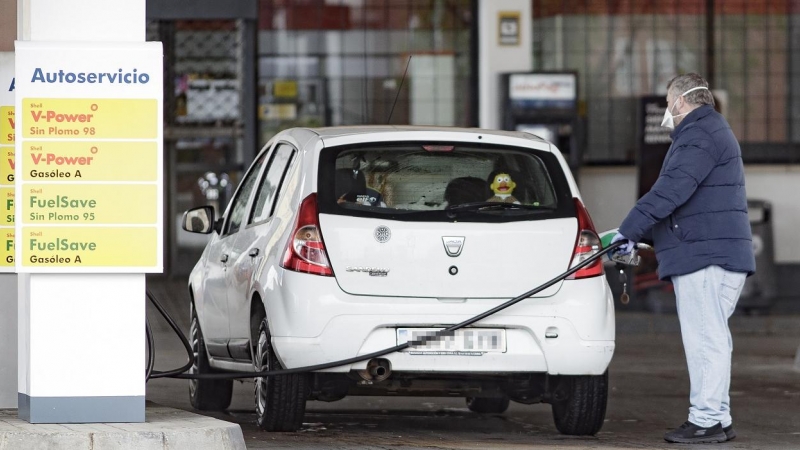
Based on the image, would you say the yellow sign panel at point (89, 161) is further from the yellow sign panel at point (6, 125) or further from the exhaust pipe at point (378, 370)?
the exhaust pipe at point (378, 370)

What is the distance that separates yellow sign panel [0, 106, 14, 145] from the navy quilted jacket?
3.05 meters

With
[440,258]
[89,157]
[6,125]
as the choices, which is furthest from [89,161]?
[440,258]

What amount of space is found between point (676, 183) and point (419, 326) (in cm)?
145

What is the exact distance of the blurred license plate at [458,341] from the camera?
25.4 ft

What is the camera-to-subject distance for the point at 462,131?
8359 mm

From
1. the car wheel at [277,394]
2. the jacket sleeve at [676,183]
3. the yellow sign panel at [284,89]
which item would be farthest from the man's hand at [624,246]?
the yellow sign panel at [284,89]

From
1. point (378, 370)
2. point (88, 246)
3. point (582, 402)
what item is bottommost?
point (582, 402)

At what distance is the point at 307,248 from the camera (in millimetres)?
7805

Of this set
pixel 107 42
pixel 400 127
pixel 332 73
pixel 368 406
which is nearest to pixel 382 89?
pixel 332 73

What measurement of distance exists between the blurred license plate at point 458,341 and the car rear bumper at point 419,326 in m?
0.03

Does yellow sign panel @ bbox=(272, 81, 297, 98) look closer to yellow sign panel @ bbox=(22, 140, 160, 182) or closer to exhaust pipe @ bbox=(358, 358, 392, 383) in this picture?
exhaust pipe @ bbox=(358, 358, 392, 383)

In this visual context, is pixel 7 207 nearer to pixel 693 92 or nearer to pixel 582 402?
pixel 582 402

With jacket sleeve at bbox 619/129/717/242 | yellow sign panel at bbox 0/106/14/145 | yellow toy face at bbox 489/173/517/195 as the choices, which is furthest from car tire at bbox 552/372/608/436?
yellow sign panel at bbox 0/106/14/145

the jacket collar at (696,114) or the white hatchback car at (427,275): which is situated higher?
the jacket collar at (696,114)
